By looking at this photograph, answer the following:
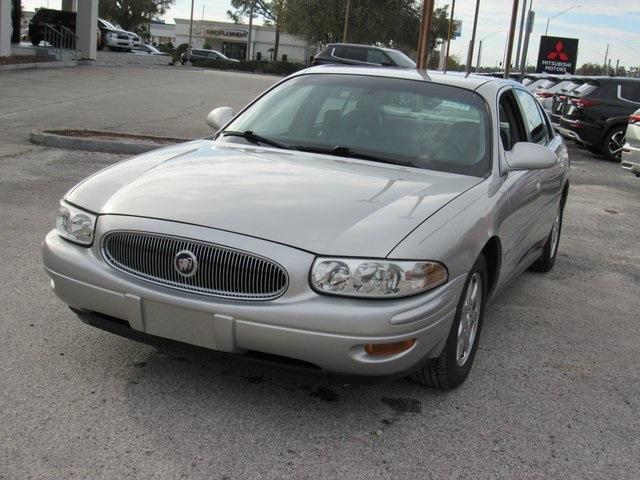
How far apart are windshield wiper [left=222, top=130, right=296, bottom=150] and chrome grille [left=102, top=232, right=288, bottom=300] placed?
133 cm

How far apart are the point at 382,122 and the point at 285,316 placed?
1.82 meters

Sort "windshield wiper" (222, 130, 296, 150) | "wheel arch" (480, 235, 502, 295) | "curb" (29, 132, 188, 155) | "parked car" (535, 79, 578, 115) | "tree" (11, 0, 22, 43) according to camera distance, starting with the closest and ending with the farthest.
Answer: "wheel arch" (480, 235, 502, 295) < "windshield wiper" (222, 130, 296, 150) < "curb" (29, 132, 188, 155) < "parked car" (535, 79, 578, 115) < "tree" (11, 0, 22, 43)

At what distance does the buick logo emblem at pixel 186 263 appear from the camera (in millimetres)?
3146

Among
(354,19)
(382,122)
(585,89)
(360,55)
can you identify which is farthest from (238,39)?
(382,122)

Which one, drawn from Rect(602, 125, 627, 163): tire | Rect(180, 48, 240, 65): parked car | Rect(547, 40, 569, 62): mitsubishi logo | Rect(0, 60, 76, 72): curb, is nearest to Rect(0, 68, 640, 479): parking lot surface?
Rect(602, 125, 627, 163): tire

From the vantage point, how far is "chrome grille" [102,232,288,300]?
10.1ft

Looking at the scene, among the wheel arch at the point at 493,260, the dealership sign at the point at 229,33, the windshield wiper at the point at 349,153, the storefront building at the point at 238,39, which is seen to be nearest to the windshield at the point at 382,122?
the windshield wiper at the point at 349,153

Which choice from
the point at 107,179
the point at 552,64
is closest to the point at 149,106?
the point at 107,179

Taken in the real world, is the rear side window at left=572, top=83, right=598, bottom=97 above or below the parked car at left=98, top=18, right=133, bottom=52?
below

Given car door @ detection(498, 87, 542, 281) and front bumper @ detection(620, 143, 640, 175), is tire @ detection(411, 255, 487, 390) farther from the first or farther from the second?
front bumper @ detection(620, 143, 640, 175)

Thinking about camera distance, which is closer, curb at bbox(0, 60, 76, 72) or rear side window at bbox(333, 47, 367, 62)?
curb at bbox(0, 60, 76, 72)

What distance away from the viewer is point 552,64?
2034 inches

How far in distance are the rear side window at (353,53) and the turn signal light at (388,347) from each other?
69.2 ft

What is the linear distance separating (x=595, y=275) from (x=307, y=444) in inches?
160
